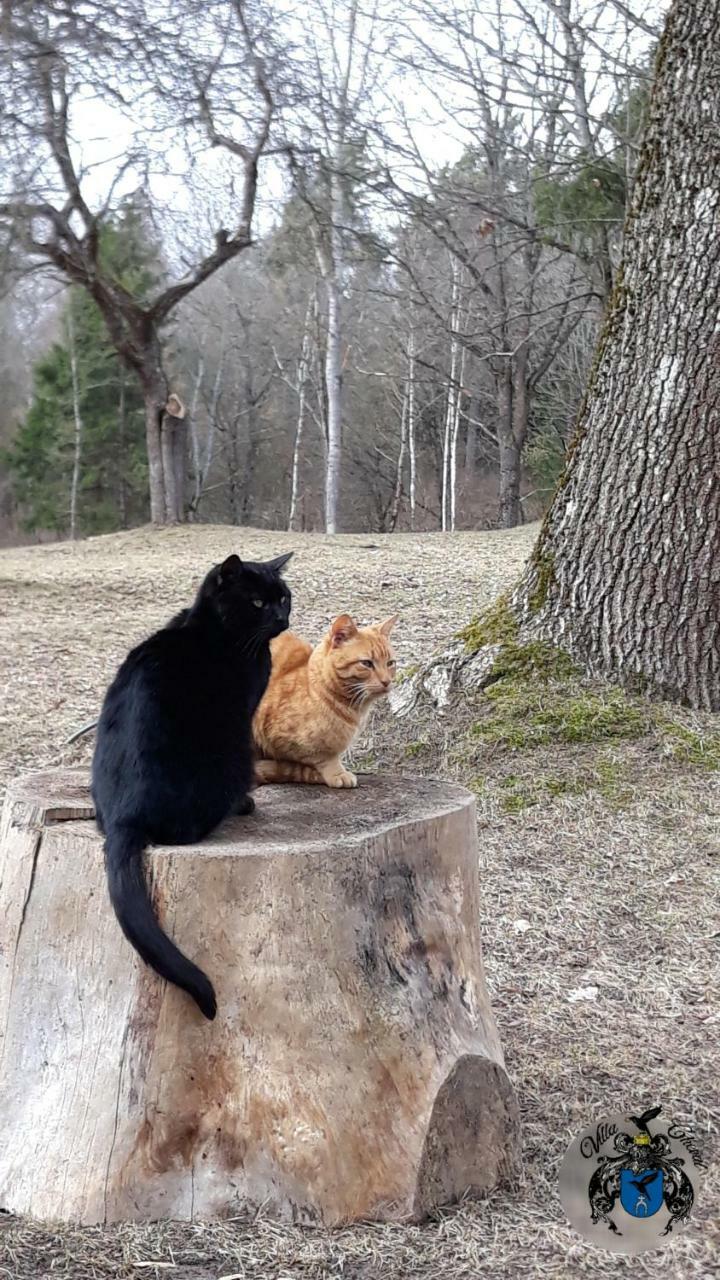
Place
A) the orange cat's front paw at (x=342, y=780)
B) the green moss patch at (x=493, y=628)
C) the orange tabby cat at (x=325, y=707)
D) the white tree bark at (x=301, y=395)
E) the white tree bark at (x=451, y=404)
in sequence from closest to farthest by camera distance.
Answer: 1. the orange cat's front paw at (x=342, y=780)
2. the orange tabby cat at (x=325, y=707)
3. the green moss patch at (x=493, y=628)
4. the white tree bark at (x=451, y=404)
5. the white tree bark at (x=301, y=395)

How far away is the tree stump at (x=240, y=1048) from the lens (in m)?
2.22

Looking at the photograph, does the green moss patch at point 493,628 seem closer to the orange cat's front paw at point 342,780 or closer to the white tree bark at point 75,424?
the orange cat's front paw at point 342,780

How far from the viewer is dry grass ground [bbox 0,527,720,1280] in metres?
Answer: 2.14

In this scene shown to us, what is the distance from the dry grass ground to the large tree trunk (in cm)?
28

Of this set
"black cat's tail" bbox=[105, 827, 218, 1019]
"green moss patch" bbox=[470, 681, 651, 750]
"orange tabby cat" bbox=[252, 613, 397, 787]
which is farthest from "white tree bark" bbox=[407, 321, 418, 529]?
"black cat's tail" bbox=[105, 827, 218, 1019]

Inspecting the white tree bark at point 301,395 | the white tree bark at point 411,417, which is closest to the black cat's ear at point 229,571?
the white tree bark at point 411,417

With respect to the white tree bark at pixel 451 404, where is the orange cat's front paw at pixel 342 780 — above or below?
below

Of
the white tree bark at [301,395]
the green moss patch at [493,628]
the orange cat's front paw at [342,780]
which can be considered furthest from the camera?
the white tree bark at [301,395]

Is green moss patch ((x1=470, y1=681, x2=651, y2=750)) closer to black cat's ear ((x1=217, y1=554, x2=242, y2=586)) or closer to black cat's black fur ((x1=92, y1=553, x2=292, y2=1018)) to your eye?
black cat's black fur ((x1=92, y1=553, x2=292, y2=1018))

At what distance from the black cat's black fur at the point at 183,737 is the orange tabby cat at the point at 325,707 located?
1.87 feet

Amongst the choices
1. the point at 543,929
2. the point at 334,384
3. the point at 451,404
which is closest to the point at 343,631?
the point at 543,929

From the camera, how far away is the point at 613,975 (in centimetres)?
370

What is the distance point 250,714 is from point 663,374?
132 inches

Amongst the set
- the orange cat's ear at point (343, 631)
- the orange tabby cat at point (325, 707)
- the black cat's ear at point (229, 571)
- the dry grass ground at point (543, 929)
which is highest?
the black cat's ear at point (229, 571)
